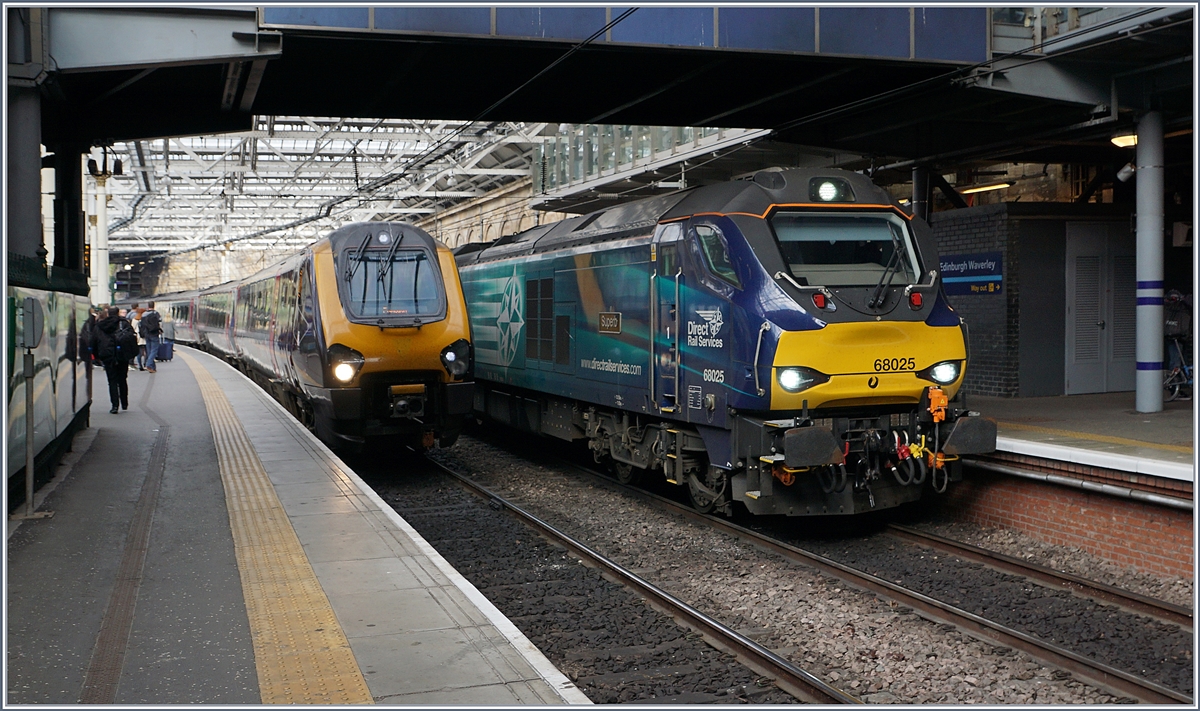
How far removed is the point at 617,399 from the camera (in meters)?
11.2

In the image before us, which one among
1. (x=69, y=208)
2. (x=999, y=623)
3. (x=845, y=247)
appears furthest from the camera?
(x=69, y=208)

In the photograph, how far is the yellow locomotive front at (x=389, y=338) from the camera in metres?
12.1

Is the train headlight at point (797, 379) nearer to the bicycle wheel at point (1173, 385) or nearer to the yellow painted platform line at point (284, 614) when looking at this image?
the yellow painted platform line at point (284, 614)

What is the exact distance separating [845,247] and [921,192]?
746cm

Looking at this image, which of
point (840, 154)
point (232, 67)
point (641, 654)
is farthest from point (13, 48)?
point (840, 154)

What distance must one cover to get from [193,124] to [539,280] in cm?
627

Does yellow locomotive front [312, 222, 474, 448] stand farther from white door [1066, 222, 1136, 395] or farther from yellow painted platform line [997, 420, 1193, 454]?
white door [1066, 222, 1136, 395]

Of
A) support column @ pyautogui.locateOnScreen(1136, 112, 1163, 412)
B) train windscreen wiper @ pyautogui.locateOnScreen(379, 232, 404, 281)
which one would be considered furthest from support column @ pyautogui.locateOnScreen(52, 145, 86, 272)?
support column @ pyautogui.locateOnScreen(1136, 112, 1163, 412)

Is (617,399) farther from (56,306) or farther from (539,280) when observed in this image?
(56,306)

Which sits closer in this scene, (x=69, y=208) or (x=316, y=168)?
(x=69, y=208)

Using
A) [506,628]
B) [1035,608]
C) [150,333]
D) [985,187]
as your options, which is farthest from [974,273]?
[150,333]

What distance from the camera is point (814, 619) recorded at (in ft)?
24.3

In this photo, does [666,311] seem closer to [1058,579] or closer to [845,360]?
[845,360]

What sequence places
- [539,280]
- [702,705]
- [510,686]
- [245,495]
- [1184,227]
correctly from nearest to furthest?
[510,686] < [702,705] < [245,495] < [539,280] < [1184,227]
